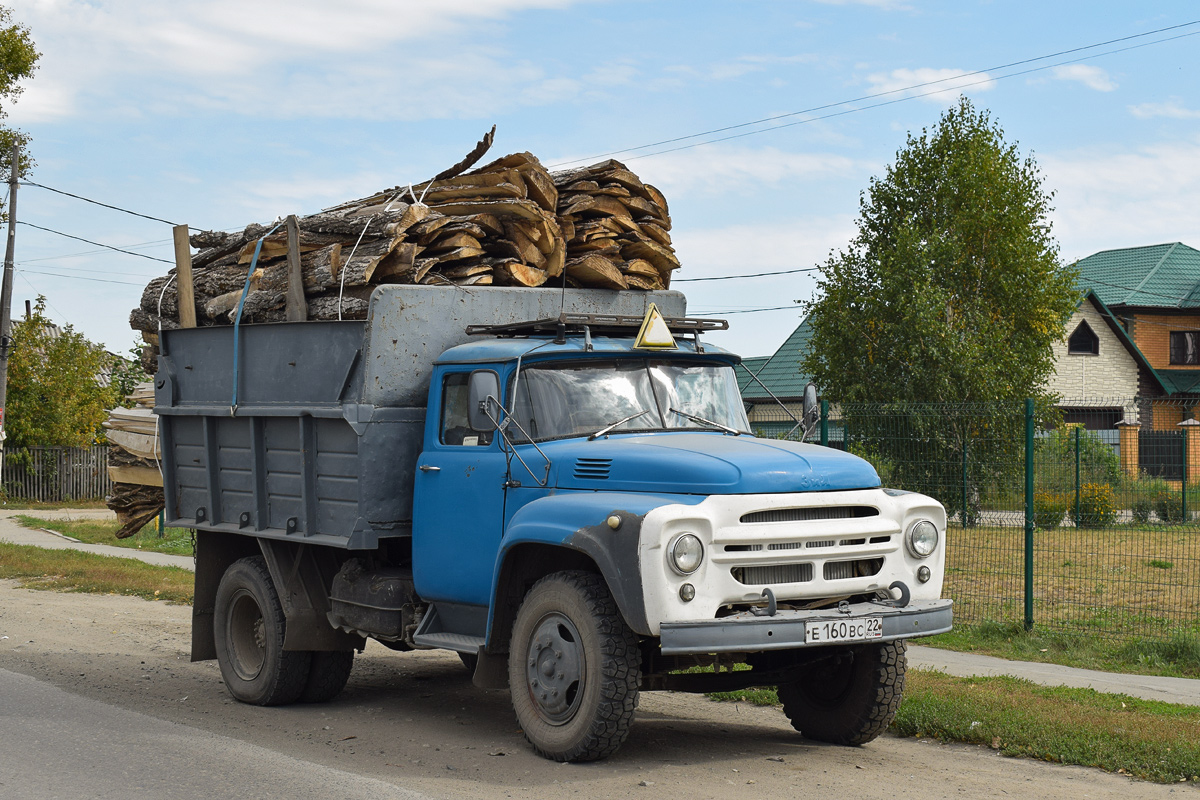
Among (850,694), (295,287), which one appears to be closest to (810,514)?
(850,694)

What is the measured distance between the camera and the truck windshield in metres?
7.52

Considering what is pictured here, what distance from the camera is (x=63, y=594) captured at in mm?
15812

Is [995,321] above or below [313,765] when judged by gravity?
above

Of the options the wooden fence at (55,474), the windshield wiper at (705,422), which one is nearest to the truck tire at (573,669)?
the windshield wiper at (705,422)

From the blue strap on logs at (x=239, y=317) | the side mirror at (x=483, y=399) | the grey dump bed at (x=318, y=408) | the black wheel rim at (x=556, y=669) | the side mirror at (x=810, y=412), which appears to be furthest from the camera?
the blue strap on logs at (x=239, y=317)

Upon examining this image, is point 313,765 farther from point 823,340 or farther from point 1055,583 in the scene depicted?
point 823,340

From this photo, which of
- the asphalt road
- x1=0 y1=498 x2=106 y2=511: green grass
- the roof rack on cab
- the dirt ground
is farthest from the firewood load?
x1=0 y1=498 x2=106 y2=511: green grass

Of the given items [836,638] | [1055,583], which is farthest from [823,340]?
[836,638]

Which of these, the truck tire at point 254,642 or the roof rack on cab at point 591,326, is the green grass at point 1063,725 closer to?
the roof rack on cab at point 591,326

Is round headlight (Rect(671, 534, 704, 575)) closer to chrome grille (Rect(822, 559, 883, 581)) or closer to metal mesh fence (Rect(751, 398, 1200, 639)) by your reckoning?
chrome grille (Rect(822, 559, 883, 581))

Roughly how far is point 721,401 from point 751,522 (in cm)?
173

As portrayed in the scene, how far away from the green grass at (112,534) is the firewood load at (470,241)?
11577 millimetres

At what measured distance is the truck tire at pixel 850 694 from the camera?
7.38m

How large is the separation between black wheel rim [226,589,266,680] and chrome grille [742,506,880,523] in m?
4.36
